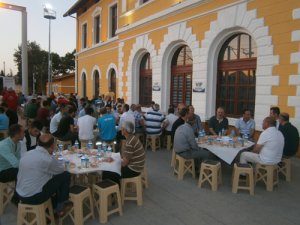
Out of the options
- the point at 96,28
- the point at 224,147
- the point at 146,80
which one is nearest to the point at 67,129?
the point at 224,147

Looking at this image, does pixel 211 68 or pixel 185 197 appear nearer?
pixel 185 197

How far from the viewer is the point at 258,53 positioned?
25.9ft

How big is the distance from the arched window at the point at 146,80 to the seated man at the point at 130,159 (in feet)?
30.1

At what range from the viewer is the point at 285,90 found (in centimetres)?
723

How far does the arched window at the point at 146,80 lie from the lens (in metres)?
13.7

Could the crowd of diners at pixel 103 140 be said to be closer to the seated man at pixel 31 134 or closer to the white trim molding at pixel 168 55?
the seated man at pixel 31 134

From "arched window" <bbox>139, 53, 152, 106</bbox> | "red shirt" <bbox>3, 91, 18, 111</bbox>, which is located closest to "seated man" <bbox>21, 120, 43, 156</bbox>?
"arched window" <bbox>139, 53, 152, 106</bbox>

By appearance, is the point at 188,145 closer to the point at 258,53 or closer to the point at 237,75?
the point at 258,53

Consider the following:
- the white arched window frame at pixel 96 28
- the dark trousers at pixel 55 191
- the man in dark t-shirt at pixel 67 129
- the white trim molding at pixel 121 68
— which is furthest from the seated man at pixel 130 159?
the white arched window frame at pixel 96 28

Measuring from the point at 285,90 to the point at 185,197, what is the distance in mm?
4467

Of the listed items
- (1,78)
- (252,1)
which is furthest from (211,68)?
(1,78)

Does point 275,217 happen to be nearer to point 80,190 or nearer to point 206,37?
point 80,190

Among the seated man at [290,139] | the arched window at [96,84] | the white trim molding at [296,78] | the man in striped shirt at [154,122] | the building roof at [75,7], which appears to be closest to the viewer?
the seated man at [290,139]

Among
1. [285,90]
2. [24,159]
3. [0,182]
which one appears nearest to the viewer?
[24,159]
